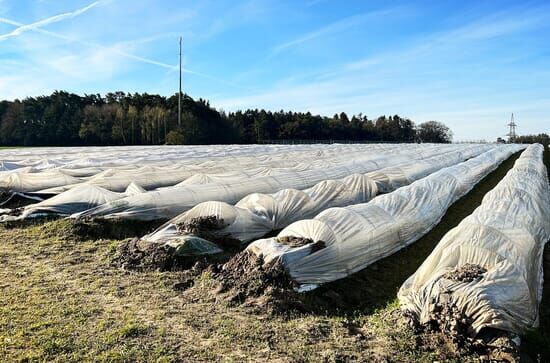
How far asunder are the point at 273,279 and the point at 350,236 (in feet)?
4.55

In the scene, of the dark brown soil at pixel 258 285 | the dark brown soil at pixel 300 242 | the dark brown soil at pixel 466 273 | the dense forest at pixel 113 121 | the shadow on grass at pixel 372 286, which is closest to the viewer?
the dark brown soil at pixel 466 273

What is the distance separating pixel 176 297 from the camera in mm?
4922

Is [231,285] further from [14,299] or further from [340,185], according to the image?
[340,185]

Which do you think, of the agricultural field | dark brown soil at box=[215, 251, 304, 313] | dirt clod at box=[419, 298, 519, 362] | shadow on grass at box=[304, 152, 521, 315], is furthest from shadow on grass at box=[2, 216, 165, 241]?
dirt clod at box=[419, 298, 519, 362]

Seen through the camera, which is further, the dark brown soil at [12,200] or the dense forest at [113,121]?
the dense forest at [113,121]

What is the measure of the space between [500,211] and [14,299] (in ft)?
21.2

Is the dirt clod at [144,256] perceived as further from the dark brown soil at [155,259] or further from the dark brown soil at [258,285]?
the dark brown soil at [258,285]

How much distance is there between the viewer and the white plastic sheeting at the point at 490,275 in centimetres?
374

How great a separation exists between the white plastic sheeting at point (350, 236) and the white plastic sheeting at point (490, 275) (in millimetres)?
1079

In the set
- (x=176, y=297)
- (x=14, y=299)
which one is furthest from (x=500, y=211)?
(x=14, y=299)

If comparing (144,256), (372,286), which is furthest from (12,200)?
(372,286)

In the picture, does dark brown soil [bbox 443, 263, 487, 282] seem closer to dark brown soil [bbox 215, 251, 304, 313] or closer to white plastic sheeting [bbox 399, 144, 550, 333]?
white plastic sheeting [bbox 399, 144, 550, 333]

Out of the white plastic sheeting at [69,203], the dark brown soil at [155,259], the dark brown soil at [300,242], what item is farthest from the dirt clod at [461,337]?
the white plastic sheeting at [69,203]

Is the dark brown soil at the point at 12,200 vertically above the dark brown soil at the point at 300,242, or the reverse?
the dark brown soil at the point at 12,200
